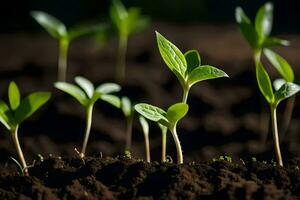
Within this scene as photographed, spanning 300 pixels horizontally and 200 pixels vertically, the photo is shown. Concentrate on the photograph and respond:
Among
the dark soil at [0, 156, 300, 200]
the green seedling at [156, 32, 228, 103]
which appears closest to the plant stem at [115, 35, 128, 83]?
the green seedling at [156, 32, 228, 103]

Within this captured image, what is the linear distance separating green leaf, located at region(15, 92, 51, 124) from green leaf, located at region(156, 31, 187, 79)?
354 millimetres

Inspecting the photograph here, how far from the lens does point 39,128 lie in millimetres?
2447

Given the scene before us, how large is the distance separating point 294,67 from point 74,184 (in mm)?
1782

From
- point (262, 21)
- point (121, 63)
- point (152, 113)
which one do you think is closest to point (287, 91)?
point (152, 113)

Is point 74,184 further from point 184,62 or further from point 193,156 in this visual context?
point 193,156

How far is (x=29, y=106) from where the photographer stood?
5.49 ft

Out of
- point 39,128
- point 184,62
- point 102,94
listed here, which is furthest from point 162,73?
point 184,62

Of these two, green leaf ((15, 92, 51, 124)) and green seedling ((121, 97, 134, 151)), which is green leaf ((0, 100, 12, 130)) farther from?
green seedling ((121, 97, 134, 151))

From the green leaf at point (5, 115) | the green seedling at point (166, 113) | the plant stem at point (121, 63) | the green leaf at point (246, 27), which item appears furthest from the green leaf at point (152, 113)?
the plant stem at point (121, 63)

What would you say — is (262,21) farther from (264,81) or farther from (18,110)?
(18,110)

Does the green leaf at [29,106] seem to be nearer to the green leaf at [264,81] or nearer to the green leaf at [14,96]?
the green leaf at [14,96]

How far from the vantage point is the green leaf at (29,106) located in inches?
65.6

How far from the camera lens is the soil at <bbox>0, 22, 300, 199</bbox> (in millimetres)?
1408

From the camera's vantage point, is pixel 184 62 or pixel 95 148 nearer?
pixel 184 62
